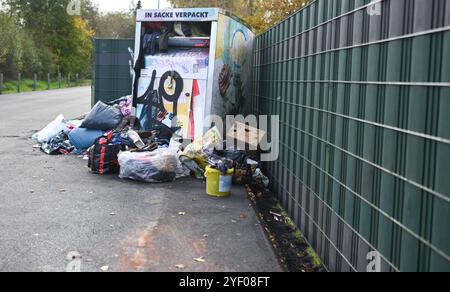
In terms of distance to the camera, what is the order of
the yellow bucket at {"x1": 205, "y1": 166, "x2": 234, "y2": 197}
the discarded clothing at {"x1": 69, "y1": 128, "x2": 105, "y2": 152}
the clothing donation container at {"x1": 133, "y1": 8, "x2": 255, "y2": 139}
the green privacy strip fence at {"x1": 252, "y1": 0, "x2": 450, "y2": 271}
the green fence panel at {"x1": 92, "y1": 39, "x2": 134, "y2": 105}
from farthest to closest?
the green fence panel at {"x1": 92, "y1": 39, "x2": 134, "y2": 105} < the discarded clothing at {"x1": 69, "y1": 128, "x2": 105, "y2": 152} < the clothing donation container at {"x1": 133, "y1": 8, "x2": 255, "y2": 139} < the yellow bucket at {"x1": 205, "y1": 166, "x2": 234, "y2": 197} < the green privacy strip fence at {"x1": 252, "y1": 0, "x2": 450, "y2": 271}

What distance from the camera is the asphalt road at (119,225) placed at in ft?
15.6

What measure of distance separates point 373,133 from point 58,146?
8.37 metres

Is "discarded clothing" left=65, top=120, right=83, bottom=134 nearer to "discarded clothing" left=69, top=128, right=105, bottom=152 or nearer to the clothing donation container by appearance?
"discarded clothing" left=69, top=128, right=105, bottom=152

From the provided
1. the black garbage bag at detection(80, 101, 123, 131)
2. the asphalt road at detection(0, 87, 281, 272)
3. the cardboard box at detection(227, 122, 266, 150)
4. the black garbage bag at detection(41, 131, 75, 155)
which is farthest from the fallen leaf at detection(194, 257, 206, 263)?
the black garbage bag at detection(41, 131, 75, 155)

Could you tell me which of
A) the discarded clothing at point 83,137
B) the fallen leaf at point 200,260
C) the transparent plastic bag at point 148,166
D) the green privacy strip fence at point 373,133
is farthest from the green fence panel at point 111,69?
the fallen leaf at point 200,260

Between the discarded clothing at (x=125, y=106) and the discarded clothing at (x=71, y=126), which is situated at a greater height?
the discarded clothing at (x=125, y=106)

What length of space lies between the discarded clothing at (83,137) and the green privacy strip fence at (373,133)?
5.33 metres

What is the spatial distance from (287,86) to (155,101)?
392 centimetres

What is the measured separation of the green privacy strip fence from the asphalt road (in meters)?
0.80

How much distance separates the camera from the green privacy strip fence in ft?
9.14

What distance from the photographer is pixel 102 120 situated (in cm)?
1073

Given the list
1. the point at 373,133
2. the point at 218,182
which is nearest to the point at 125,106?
the point at 218,182

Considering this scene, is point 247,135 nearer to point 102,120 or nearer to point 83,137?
point 102,120

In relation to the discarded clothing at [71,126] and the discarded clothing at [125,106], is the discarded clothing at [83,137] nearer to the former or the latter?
the discarded clothing at [71,126]
